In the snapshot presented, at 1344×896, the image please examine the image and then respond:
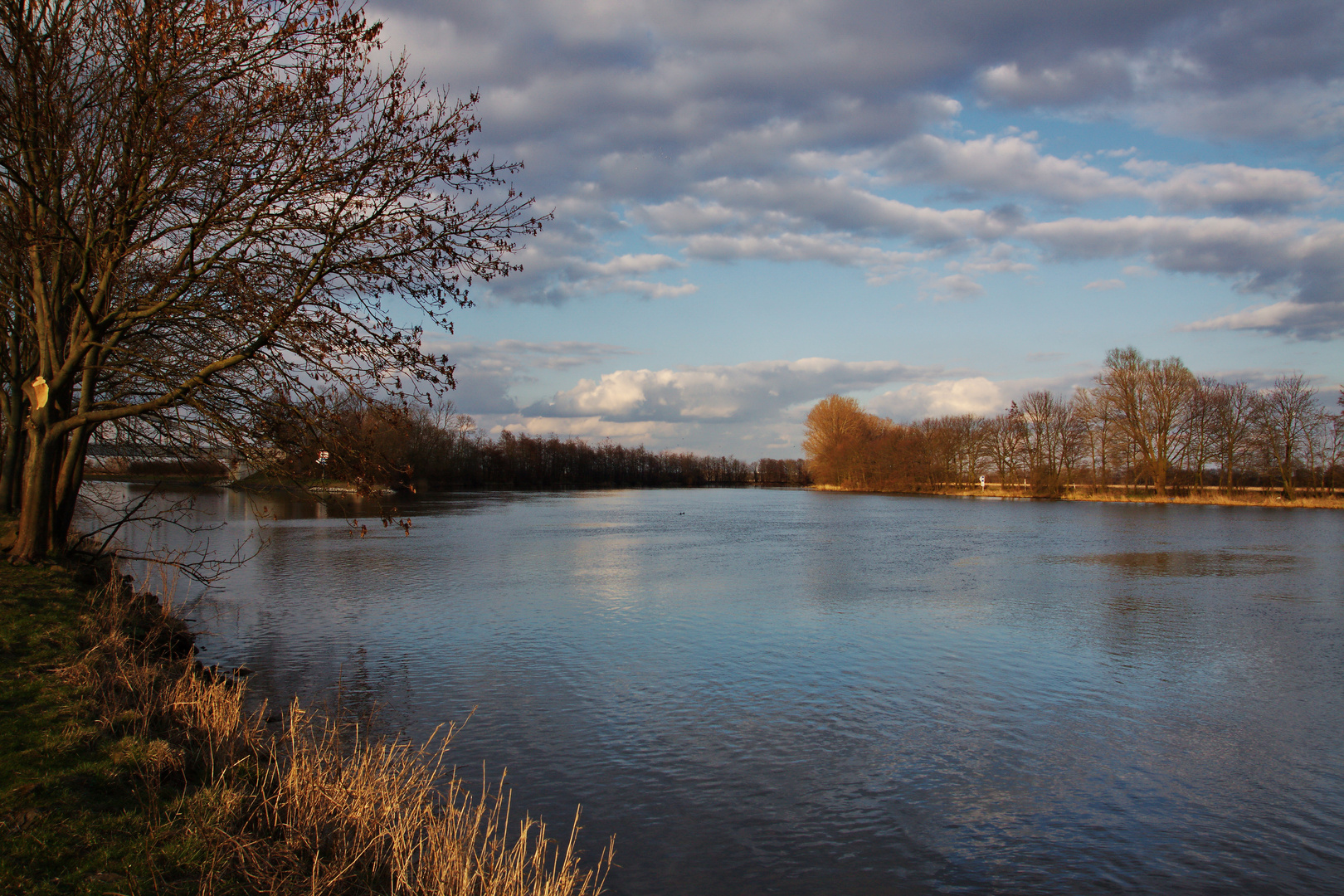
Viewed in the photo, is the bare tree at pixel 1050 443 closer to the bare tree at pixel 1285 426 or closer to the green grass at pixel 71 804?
the bare tree at pixel 1285 426

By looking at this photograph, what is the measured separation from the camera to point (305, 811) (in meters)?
4.76

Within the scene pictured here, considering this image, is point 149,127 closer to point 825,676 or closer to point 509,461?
point 825,676

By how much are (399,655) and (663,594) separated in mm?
6372

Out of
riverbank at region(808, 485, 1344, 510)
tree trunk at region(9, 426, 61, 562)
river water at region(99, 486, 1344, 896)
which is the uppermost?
tree trunk at region(9, 426, 61, 562)

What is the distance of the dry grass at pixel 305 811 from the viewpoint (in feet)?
13.3

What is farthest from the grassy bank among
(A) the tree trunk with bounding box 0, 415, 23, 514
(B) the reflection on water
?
(B) the reflection on water

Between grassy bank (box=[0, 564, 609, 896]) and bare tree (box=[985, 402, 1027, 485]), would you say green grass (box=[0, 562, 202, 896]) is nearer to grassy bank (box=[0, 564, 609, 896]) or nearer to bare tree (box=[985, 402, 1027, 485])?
grassy bank (box=[0, 564, 609, 896])

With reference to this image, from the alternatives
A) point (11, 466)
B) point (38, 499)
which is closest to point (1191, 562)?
point (38, 499)

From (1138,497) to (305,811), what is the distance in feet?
203

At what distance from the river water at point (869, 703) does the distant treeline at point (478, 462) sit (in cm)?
266

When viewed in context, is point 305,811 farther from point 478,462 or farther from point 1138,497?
point 478,462

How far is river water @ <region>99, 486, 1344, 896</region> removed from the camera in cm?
554

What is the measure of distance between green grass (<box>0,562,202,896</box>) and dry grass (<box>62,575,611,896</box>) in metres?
0.11

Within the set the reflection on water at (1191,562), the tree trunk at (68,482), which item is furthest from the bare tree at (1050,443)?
the tree trunk at (68,482)
